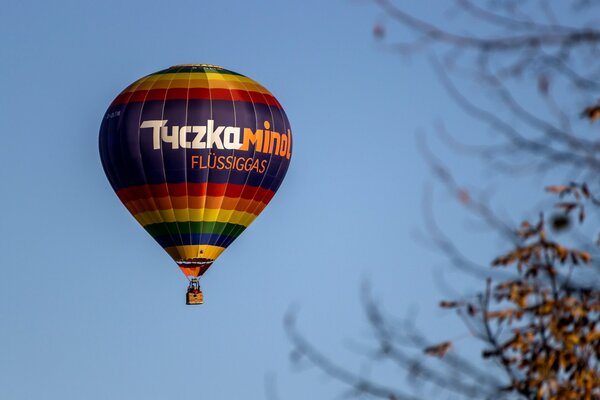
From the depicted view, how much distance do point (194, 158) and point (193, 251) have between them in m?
3.32

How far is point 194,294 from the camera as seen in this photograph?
57250 millimetres

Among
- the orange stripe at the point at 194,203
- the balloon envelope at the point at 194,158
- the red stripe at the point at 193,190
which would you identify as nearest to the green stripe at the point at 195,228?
the balloon envelope at the point at 194,158

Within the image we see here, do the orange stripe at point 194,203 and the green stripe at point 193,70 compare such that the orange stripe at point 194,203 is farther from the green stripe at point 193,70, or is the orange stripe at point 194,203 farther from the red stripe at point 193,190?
the green stripe at point 193,70

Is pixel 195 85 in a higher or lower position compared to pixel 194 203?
higher

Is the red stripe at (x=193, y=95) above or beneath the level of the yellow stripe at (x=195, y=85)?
beneath

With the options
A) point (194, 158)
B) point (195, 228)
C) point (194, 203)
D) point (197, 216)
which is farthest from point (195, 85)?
point (195, 228)

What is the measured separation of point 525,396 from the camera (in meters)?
11.9

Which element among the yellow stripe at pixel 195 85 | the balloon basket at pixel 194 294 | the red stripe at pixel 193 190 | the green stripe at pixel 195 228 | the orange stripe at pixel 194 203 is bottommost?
the balloon basket at pixel 194 294

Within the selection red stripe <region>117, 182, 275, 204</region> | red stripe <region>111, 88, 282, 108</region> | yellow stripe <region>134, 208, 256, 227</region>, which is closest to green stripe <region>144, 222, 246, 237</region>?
yellow stripe <region>134, 208, 256, 227</region>

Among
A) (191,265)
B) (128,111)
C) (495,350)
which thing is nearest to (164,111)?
(128,111)

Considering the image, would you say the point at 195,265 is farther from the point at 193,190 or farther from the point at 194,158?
the point at 194,158

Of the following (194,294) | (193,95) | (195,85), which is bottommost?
(194,294)

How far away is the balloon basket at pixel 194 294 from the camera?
57053 millimetres

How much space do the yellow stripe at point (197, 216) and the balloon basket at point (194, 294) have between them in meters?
2.95
